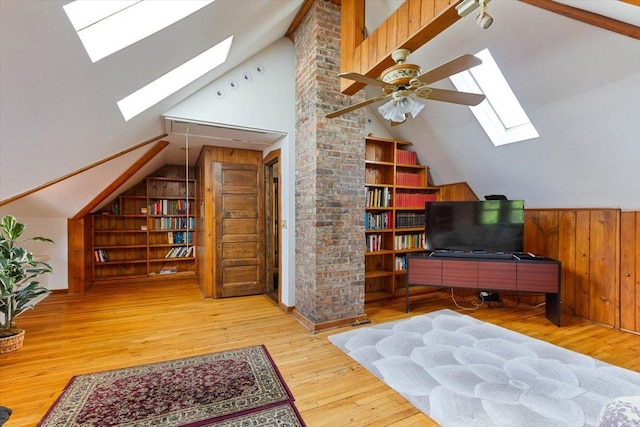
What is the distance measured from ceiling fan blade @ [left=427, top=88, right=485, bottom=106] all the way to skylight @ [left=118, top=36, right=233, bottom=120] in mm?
1934

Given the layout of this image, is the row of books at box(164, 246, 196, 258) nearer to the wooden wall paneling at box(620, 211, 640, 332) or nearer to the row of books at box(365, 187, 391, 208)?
the row of books at box(365, 187, 391, 208)

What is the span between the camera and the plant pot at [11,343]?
2.64 m

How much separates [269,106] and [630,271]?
4505 mm

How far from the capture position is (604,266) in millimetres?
A: 3395

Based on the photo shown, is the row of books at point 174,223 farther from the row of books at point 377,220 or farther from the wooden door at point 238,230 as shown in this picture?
the row of books at point 377,220

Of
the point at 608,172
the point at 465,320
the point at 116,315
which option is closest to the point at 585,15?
the point at 608,172

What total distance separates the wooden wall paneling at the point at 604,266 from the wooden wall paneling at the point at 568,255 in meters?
0.17

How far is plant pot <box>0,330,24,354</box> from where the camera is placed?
264cm

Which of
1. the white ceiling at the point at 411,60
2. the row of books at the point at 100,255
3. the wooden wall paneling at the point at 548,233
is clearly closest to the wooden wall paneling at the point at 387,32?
the white ceiling at the point at 411,60

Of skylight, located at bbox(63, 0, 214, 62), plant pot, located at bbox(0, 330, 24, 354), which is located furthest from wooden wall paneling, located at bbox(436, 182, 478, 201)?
plant pot, located at bbox(0, 330, 24, 354)

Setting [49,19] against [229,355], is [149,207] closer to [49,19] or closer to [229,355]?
[229,355]

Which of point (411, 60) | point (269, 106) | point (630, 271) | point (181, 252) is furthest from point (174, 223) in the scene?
point (630, 271)

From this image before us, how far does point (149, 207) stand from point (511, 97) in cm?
618

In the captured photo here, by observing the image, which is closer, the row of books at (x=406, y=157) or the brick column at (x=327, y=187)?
the brick column at (x=327, y=187)
